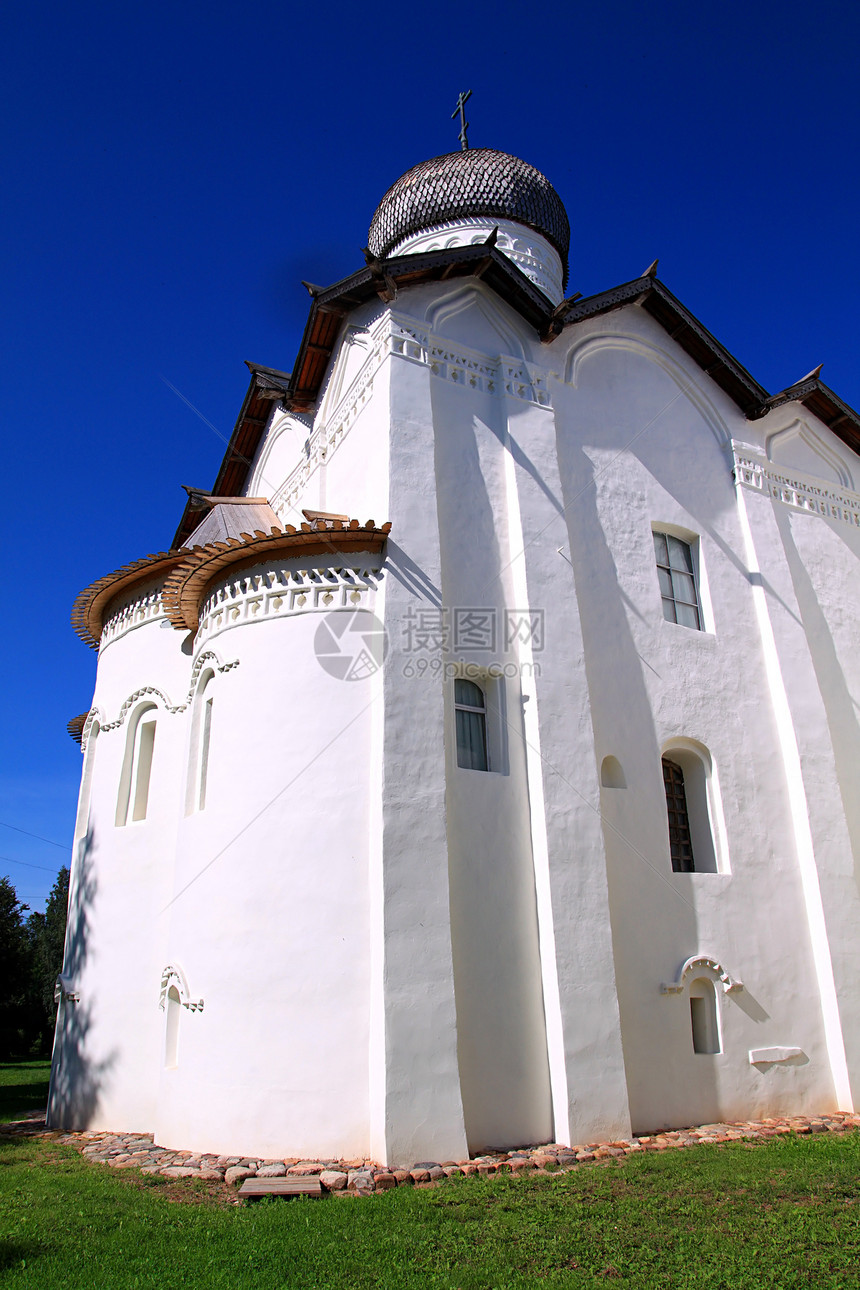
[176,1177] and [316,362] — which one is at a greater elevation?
[316,362]

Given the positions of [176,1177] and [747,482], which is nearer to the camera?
[176,1177]

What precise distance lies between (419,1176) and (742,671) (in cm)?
737

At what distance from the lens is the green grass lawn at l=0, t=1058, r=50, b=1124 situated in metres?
11.9

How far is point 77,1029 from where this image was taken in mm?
9922

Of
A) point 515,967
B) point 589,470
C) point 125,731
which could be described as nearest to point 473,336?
point 589,470

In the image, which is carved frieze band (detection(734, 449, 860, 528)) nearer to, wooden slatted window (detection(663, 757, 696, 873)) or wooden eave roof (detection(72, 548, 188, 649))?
wooden slatted window (detection(663, 757, 696, 873))

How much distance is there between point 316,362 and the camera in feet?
38.7

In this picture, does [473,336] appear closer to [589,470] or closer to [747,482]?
[589,470]

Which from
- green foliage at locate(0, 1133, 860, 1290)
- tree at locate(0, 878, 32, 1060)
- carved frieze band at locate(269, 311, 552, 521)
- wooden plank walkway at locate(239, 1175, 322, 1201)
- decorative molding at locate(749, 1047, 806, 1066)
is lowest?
green foliage at locate(0, 1133, 860, 1290)

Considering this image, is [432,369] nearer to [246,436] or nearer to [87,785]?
[246,436]

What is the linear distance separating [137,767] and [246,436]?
653cm

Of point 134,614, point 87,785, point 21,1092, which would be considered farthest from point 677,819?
point 21,1092

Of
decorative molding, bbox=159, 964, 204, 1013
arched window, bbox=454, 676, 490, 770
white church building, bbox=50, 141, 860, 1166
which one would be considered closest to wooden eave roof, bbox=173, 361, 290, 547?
white church building, bbox=50, 141, 860, 1166

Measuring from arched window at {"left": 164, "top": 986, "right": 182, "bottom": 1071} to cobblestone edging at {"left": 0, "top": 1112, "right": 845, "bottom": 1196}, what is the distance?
2.47ft
